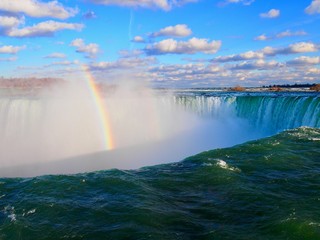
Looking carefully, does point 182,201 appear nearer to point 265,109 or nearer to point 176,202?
point 176,202

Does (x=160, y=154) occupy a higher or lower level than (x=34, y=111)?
lower

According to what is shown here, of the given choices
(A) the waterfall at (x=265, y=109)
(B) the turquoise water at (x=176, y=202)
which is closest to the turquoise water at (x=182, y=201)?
(B) the turquoise water at (x=176, y=202)

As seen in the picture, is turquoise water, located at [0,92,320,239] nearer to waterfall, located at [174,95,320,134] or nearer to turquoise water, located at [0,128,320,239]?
turquoise water, located at [0,128,320,239]

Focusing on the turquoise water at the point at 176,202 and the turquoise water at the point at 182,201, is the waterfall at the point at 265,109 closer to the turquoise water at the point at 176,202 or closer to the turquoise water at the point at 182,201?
the turquoise water at the point at 182,201

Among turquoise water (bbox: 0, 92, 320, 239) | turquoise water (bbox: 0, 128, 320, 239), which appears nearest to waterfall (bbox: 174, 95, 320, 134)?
turquoise water (bbox: 0, 92, 320, 239)

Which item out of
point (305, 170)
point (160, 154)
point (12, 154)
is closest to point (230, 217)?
point (305, 170)

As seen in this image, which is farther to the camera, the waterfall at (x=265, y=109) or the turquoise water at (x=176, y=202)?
the waterfall at (x=265, y=109)

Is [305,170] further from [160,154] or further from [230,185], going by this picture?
[160,154]
